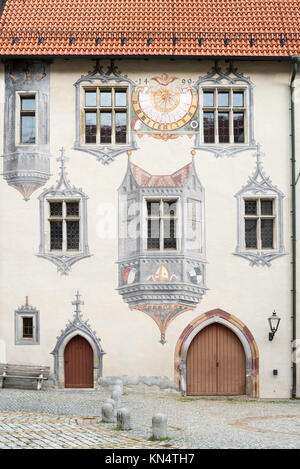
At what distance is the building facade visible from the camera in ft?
58.9

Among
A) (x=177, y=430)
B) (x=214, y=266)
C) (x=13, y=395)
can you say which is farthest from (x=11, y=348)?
(x=177, y=430)

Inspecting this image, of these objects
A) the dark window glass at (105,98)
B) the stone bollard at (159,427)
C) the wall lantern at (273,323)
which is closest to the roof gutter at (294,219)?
the wall lantern at (273,323)

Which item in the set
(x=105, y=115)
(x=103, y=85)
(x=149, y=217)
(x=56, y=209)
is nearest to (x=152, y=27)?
(x=103, y=85)

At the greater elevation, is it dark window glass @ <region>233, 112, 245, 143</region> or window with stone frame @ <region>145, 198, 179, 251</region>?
dark window glass @ <region>233, 112, 245, 143</region>

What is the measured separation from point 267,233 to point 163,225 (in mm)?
3007

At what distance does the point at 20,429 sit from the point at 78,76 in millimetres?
10690

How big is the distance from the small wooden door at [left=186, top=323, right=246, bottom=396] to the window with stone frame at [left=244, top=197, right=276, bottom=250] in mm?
2624

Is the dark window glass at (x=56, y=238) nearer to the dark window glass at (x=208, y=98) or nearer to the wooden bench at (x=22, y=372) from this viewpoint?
the wooden bench at (x=22, y=372)

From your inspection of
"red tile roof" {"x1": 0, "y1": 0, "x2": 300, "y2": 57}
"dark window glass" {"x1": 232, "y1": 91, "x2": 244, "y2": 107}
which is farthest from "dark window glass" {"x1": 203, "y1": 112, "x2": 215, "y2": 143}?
"red tile roof" {"x1": 0, "y1": 0, "x2": 300, "y2": 57}

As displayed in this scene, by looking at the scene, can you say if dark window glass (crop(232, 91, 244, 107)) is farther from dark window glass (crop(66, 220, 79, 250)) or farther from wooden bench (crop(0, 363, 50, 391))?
Answer: wooden bench (crop(0, 363, 50, 391))

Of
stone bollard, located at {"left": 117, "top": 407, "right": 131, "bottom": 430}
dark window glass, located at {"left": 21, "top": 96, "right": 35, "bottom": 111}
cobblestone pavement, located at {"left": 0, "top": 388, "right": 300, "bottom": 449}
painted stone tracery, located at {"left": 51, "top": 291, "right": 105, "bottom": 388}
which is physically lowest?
cobblestone pavement, located at {"left": 0, "top": 388, "right": 300, "bottom": 449}

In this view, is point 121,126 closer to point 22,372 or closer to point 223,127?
point 223,127

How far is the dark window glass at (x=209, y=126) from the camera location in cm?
1856

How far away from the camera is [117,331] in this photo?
17.9 m
